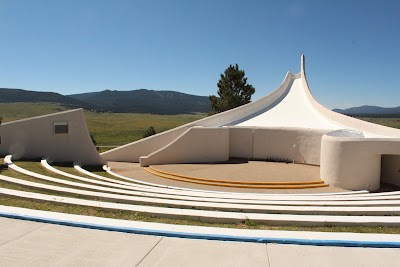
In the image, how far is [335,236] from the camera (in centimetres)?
434

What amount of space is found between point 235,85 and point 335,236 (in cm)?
3649

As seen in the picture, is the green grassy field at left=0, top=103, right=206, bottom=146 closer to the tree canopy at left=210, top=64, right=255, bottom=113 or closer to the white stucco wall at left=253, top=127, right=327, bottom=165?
the tree canopy at left=210, top=64, right=255, bottom=113

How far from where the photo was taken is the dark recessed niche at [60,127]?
16.5m

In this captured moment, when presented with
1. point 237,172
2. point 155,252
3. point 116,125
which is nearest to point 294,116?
point 237,172

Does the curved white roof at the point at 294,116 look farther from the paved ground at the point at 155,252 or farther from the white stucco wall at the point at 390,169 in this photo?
the paved ground at the point at 155,252

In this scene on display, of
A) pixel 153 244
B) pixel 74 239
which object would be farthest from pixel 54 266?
pixel 153 244

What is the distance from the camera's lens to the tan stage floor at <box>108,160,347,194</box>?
1465 cm

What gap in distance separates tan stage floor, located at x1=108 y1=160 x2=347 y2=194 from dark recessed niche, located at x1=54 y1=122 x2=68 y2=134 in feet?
11.8

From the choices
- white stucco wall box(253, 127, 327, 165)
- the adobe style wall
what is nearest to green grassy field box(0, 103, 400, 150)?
the adobe style wall

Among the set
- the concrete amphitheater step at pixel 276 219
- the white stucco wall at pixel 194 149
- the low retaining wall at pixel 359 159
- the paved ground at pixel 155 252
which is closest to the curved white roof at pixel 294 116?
the white stucco wall at pixel 194 149

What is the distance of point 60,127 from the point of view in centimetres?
1669

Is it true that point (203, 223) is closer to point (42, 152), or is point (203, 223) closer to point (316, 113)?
point (42, 152)

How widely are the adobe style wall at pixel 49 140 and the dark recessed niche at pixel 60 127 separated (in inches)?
4.7

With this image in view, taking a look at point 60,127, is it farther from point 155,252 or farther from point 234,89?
point 234,89
